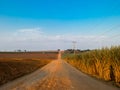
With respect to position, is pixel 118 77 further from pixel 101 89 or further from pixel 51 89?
pixel 51 89

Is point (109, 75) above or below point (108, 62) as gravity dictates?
below

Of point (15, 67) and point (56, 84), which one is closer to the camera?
point (56, 84)

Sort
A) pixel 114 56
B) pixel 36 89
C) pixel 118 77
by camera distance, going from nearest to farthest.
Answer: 1. pixel 36 89
2. pixel 118 77
3. pixel 114 56

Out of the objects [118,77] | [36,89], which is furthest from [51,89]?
[118,77]

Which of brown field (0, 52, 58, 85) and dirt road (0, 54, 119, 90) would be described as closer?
dirt road (0, 54, 119, 90)

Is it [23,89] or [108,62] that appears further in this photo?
[108,62]

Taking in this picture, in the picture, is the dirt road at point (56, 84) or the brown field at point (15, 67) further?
the brown field at point (15, 67)

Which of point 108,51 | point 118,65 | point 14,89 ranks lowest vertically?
point 14,89

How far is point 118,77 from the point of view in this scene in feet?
50.0

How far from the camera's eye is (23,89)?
1130 cm

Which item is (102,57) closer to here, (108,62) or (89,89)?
(108,62)

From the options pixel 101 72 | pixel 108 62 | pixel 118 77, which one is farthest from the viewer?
pixel 101 72

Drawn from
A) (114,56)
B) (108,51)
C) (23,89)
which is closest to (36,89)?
(23,89)

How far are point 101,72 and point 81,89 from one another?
9.43 metres
